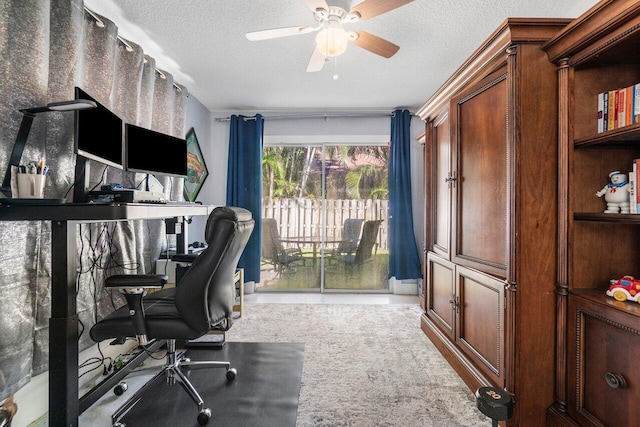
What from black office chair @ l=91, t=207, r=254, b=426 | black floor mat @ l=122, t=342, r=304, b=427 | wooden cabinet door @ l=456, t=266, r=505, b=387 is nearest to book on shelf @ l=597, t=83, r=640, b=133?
wooden cabinet door @ l=456, t=266, r=505, b=387

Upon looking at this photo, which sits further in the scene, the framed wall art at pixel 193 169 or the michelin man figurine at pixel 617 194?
the framed wall art at pixel 193 169

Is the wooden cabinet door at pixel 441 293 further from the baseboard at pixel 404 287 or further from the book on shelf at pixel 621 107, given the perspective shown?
the baseboard at pixel 404 287

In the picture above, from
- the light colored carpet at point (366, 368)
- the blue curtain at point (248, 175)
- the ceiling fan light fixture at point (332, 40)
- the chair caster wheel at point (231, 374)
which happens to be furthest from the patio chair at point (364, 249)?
the ceiling fan light fixture at point (332, 40)

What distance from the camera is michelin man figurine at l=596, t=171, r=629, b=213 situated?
1431mm

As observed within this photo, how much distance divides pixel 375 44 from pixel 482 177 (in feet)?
3.70

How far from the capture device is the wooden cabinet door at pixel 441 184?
2.44 m

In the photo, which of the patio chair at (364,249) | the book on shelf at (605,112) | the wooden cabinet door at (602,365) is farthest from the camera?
the patio chair at (364,249)

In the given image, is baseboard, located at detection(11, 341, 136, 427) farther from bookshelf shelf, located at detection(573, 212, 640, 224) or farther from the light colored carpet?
bookshelf shelf, located at detection(573, 212, 640, 224)

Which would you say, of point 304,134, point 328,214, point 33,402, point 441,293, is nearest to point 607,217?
point 441,293

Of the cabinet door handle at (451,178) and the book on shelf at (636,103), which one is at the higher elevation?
the book on shelf at (636,103)

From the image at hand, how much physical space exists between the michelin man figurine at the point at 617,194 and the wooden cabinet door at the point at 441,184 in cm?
92

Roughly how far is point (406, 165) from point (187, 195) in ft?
9.05

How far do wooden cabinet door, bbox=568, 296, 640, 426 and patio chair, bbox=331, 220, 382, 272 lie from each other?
298cm

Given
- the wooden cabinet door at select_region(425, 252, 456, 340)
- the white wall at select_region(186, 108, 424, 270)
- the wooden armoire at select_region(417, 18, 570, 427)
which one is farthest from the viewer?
the white wall at select_region(186, 108, 424, 270)
